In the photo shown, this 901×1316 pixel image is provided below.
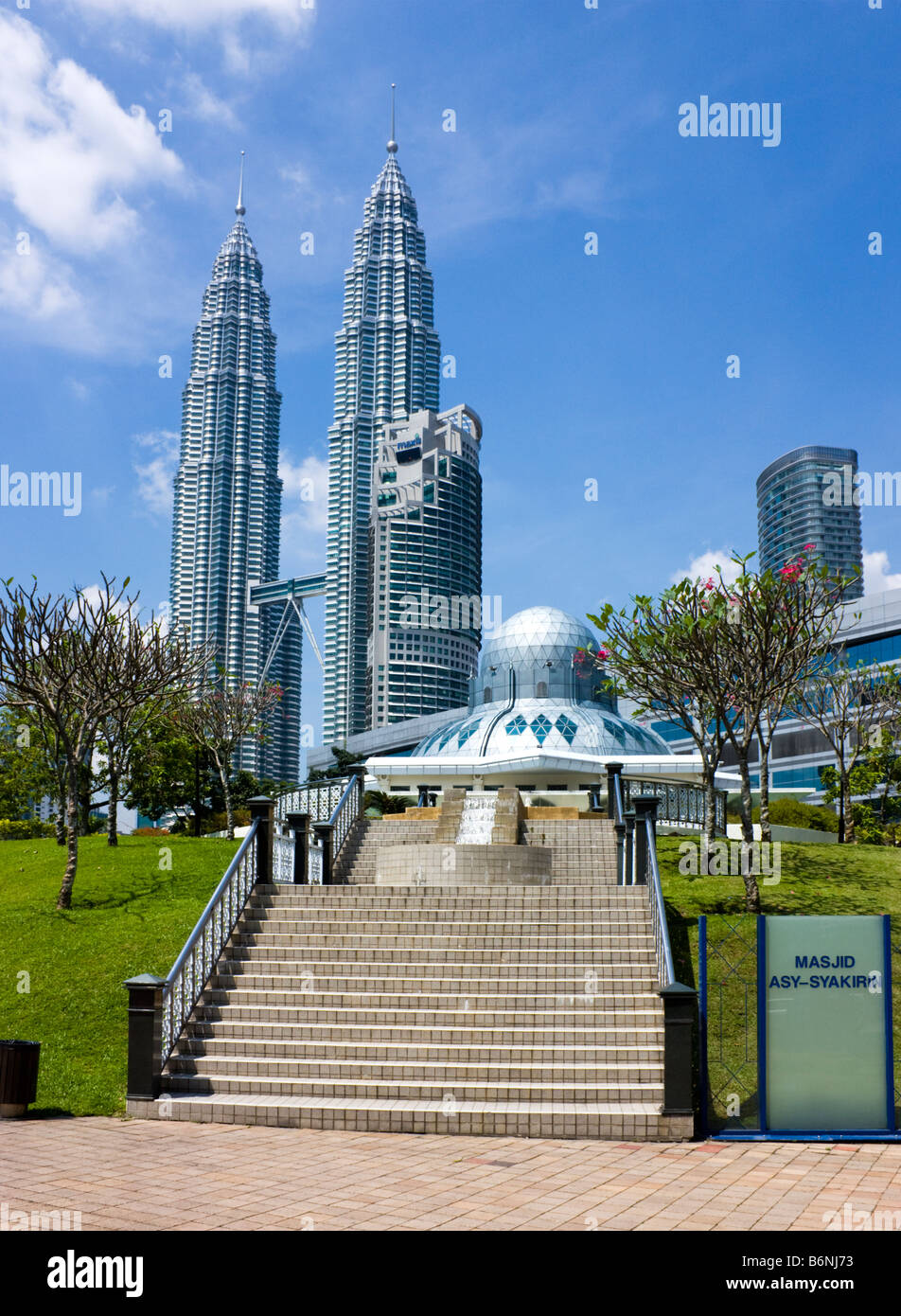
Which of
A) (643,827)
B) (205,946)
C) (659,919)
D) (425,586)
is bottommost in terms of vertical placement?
(205,946)

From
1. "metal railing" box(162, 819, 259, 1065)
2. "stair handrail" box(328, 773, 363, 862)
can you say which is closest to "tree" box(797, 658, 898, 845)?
"stair handrail" box(328, 773, 363, 862)

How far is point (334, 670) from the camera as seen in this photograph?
152250 mm

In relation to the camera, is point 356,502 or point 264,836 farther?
point 356,502

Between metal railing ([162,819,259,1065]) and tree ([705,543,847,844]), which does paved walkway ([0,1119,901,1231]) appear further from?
tree ([705,543,847,844])

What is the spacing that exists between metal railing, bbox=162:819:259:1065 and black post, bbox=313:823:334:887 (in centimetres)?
280

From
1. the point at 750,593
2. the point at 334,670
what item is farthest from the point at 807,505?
the point at 750,593

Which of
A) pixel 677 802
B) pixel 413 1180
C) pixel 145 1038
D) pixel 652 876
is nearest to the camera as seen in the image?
pixel 413 1180

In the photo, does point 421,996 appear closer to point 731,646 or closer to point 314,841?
point 314,841

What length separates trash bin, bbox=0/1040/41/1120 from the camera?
1113 centimetres

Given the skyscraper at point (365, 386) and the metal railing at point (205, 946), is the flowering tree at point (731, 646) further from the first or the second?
the skyscraper at point (365, 386)

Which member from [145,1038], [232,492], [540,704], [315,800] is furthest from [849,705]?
[232,492]

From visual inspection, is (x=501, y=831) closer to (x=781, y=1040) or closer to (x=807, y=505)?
(x=781, y=1040)

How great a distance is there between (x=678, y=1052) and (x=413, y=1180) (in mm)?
3465

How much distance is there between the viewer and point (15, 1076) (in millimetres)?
11180
